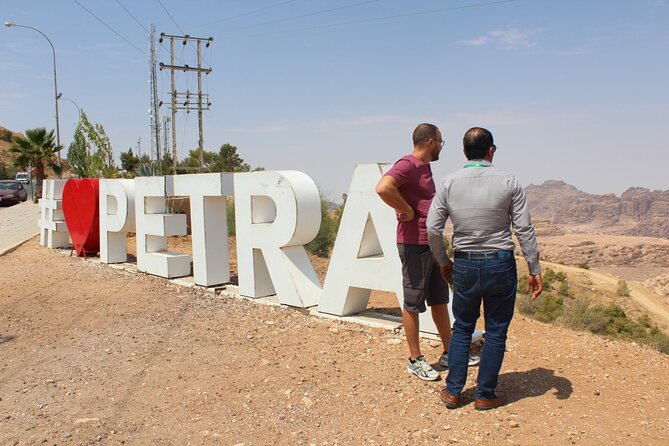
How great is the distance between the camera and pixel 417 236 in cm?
437

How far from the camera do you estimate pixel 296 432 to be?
12.1 feet

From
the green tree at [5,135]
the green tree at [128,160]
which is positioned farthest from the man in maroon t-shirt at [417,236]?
the green tree at [5,135]

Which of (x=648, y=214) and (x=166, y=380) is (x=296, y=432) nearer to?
(x=166, y=380)

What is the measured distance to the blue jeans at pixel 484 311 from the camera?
3605 millimetres

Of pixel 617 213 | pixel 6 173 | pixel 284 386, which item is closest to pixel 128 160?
pixel 6 173

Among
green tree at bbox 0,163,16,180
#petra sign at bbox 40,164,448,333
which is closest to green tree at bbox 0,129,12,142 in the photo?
green tree at bbox 0,163,16,180

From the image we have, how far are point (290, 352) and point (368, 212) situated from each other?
1.65 meters

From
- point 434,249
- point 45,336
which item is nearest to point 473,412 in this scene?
point 434,249

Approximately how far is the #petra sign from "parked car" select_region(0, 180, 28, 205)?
21.5 meters

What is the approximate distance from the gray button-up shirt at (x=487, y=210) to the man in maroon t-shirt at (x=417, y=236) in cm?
65

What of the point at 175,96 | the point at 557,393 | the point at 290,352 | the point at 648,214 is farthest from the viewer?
the point at 648,214

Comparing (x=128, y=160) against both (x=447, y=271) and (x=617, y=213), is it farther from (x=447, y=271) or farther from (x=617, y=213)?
(x=617, y=213)

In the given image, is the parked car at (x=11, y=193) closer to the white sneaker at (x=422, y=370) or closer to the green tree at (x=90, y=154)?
the green tree at (x=90, y=154)

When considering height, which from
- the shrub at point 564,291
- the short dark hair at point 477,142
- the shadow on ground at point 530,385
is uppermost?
the short dark hair at point 477,142
